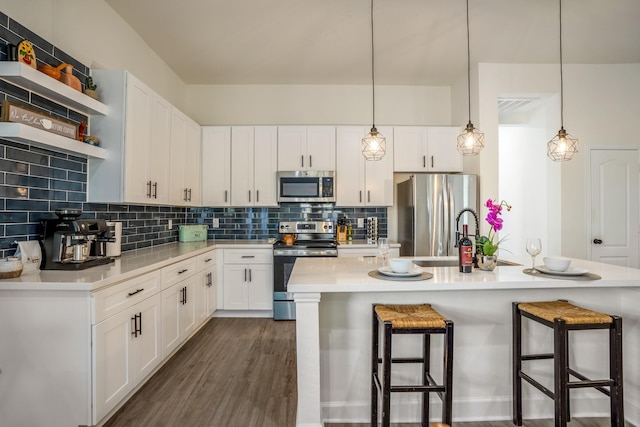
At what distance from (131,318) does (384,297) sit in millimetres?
1580

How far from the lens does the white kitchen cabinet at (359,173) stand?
14.0 ft

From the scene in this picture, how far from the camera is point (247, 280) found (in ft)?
13.0

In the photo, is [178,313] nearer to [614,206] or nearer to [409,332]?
[409,332]

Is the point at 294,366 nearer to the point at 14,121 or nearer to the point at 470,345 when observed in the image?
the point at 470,345

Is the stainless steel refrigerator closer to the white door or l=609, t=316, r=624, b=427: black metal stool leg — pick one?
the white door

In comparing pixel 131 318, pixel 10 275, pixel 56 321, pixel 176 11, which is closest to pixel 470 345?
pixel 131 318

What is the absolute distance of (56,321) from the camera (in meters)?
1.74

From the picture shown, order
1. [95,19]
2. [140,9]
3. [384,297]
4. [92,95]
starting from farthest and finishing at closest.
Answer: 1. [140,9]
2. [95,19]
3. [92,95]
4. [384,297]

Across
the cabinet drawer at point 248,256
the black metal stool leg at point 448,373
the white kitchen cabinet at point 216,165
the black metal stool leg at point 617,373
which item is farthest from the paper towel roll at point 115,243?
the black metal stool leg at point 617,373

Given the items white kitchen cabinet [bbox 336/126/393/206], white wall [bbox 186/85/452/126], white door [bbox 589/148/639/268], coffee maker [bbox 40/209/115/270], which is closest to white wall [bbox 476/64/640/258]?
white door [bbox 589/148/639/268]

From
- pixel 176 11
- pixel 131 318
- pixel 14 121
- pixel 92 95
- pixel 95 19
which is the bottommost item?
pixel 131 318

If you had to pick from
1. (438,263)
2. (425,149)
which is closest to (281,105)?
(425,149)

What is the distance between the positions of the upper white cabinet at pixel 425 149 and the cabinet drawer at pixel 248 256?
6.38 feet

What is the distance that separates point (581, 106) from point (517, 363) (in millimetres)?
3582
